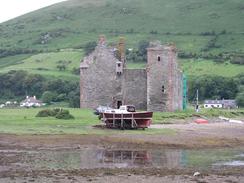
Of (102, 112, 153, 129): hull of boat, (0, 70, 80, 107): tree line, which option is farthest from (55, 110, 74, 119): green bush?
(0, 70, 80, 107): tree line

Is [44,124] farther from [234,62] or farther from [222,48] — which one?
[222,48]

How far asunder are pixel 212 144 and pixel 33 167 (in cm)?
1846

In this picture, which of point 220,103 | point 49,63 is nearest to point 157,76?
point 220,103

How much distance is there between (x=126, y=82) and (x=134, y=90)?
133 centimetres

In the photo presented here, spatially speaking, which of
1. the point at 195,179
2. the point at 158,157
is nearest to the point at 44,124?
the point at 158,157

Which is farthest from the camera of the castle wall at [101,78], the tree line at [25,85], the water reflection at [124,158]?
the tree line at [25,85]

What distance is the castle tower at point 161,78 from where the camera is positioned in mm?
74125

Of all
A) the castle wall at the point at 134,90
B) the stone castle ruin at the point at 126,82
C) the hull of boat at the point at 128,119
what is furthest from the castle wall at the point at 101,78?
the hull of boat at the point at 128,119

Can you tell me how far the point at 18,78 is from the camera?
128 meters

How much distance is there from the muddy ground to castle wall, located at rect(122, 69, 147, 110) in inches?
614

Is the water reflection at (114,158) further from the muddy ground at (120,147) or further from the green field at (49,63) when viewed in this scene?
the green field at (49,63)

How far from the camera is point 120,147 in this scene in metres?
43.2

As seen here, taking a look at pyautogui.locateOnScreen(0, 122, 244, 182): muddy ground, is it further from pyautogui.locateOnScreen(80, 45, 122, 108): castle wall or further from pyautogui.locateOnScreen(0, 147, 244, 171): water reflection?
pyautogui.locateOnScreen(80, 45, 122, 108): castle wall

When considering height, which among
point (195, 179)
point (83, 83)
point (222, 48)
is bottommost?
point (195, 179)
